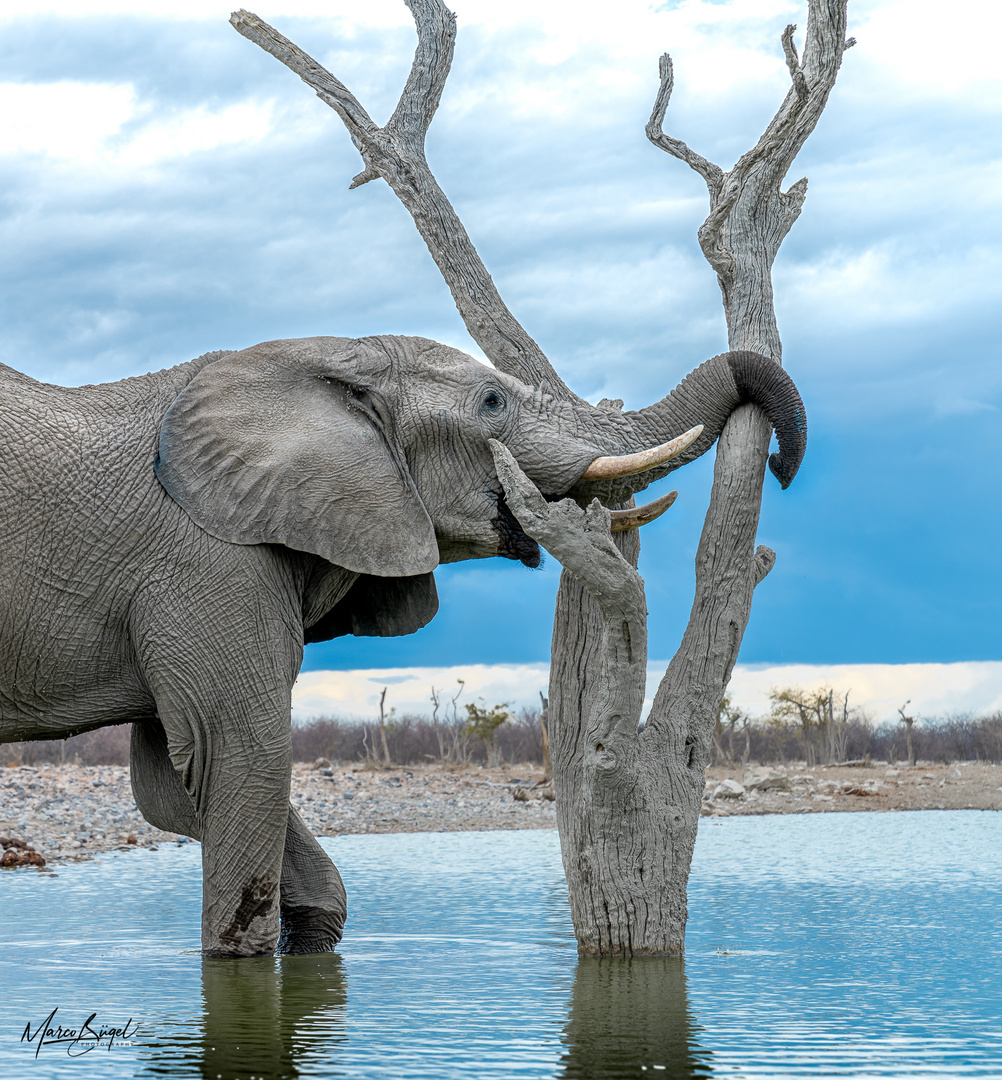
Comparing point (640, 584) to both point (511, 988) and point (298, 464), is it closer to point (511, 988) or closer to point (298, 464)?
A: point (298, 464)

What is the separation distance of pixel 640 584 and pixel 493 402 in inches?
46.7

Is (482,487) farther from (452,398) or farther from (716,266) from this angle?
(716,266)

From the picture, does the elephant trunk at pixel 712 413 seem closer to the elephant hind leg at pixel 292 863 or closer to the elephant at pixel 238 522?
the elephant at pixel 238 522

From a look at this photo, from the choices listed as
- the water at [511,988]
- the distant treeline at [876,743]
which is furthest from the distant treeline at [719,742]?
the water at [511,988]

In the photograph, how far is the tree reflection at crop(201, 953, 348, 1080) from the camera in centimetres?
491

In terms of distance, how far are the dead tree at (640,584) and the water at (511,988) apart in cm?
54

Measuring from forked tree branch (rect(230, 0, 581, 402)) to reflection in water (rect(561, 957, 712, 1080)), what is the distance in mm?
3171

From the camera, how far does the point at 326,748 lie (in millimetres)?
39219

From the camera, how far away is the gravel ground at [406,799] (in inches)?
673

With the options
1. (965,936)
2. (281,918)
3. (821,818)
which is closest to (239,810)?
(281,918)

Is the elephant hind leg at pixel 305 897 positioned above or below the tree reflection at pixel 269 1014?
above

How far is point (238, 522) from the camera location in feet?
20.7

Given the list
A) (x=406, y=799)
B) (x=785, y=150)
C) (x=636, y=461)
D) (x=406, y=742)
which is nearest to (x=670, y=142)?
(x=785, y=150)

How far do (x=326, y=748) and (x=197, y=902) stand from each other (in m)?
29.1
